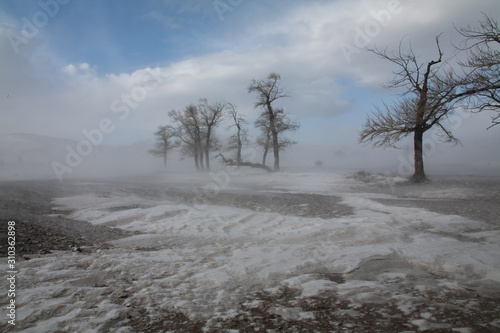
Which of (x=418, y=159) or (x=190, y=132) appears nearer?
(x=418, y=159)

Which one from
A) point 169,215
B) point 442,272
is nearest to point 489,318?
point 442,272

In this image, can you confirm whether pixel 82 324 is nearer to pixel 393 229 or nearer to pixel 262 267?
pixel 262 267

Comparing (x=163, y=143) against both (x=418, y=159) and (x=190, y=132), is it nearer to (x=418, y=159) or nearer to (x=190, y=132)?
(x=190, y=132)

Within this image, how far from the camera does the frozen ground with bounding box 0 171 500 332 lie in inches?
103

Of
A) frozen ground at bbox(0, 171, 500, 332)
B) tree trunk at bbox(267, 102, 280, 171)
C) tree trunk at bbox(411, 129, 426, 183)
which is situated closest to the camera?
frozen ground at bbox(0, 171, 500, 332)

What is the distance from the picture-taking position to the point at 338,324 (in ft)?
8.45

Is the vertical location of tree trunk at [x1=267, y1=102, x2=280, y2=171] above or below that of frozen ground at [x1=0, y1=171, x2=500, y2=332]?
above

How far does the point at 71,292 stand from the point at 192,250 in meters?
2.08

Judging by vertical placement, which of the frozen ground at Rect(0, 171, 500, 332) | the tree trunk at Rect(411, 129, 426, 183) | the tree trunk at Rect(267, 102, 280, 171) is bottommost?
the frozen ground at Rect(0, 171, 500, 332)

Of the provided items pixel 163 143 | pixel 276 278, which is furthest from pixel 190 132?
pixel 276 278

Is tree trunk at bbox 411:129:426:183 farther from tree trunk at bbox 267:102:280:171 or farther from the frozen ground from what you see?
tree trunk at bbox 267:102:280:171

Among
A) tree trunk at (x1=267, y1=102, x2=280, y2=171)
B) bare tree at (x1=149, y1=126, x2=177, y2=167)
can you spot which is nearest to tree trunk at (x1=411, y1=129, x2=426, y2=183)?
tree trunk at (x1=267, y1=102, x2=280, y2=171)

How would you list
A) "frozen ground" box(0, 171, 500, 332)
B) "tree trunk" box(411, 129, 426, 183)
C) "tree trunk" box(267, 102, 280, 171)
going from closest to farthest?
"frozen ground" box(0, 171, 500, 332), "tree trunk" box(411, 129, 426, 183), "tree trunk" box(267, 102, 280, 171)

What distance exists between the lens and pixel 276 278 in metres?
3.73
